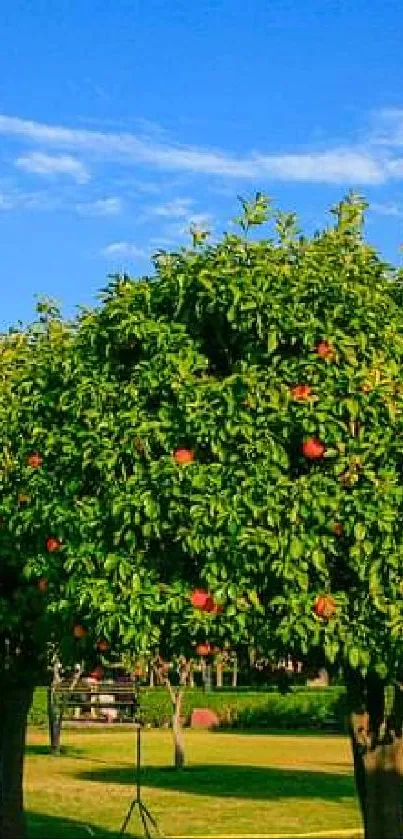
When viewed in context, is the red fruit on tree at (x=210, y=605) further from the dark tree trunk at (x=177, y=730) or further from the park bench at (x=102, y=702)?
the park bench at (x=102, y=702)

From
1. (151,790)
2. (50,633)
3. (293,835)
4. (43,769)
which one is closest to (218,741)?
(43,769)

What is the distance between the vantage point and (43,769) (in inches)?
1686

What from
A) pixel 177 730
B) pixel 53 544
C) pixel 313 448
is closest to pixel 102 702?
pixel 177 730

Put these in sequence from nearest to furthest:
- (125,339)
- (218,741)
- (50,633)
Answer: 1. (125,339)
2. (50,633)
3. (218,741)

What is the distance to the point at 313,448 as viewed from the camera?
1271 cm

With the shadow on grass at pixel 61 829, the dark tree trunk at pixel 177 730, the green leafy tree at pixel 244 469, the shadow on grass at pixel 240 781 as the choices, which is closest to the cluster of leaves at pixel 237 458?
the green leafy tree at pixel 244 469

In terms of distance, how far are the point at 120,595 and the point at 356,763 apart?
368cm

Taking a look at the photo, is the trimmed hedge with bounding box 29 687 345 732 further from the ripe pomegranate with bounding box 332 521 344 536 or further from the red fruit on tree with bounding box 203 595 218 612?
the ripe pomegranate with bounding box 332 521 344 536

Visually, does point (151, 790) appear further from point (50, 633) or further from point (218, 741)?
point (218, 741)

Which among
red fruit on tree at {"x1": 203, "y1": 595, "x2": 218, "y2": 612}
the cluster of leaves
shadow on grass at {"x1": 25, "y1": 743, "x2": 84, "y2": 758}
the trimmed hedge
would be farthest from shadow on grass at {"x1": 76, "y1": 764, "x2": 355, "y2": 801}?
the trimmed hedge

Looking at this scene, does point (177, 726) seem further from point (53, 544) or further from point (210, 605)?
point (210, 605)

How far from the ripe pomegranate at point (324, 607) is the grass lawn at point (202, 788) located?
41.7 feet

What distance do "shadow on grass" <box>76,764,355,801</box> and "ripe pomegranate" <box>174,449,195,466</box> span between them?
839 inches

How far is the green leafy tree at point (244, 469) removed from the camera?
12.4m
